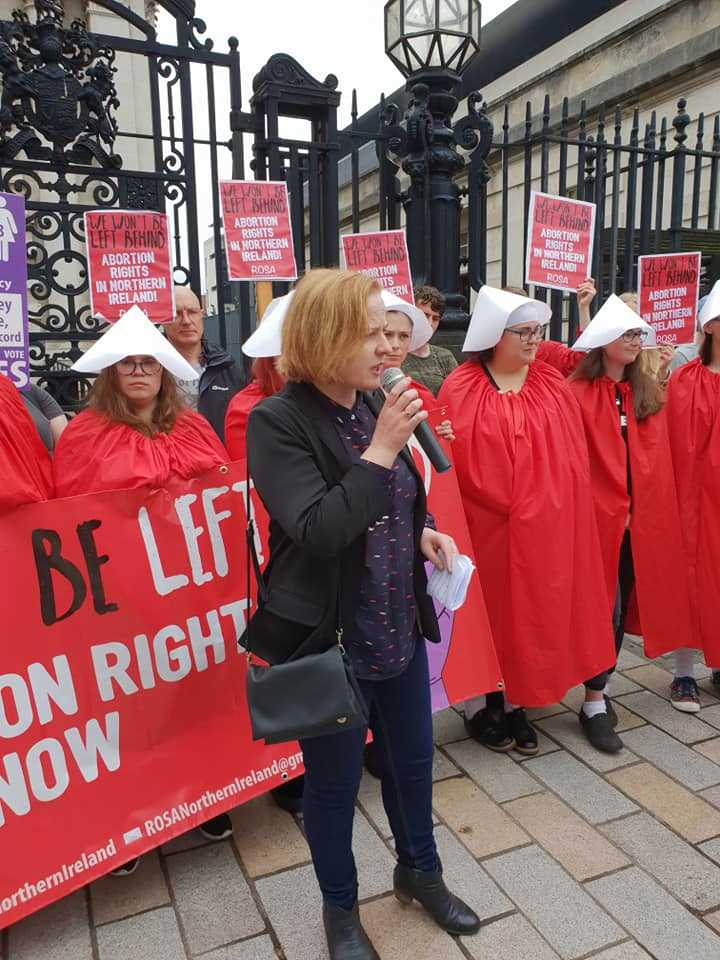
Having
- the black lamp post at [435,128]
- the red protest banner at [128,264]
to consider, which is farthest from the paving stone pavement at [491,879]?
the black lamp post at [435,128]

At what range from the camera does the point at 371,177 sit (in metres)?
12.7

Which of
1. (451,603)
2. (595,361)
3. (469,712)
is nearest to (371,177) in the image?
(595,361)

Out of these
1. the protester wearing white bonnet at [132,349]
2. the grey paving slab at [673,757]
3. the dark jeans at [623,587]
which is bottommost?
the grey paving slab at [673,757]

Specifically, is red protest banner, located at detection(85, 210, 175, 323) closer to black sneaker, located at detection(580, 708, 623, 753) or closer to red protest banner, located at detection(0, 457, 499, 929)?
red protest banner, located at detection(0, 457, 499, 929)

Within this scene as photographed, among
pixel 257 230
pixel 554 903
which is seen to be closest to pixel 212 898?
pixel 554 903

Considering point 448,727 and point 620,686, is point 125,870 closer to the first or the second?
point 448,727

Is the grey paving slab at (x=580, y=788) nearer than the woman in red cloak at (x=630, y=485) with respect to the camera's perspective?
Yes

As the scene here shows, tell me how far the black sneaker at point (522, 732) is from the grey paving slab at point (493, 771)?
9 cm

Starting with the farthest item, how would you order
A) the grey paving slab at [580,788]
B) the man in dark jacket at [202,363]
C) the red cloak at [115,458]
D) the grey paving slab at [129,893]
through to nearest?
the man in dark jacket at [202,363] < the grey paving slab at [580,788] < the red cloak at [115,458] < the grey paving slab at [129,893]

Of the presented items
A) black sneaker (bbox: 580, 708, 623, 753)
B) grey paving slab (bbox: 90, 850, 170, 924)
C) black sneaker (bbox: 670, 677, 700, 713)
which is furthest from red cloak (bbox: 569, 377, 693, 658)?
grey paving slab (bbox: 90, 850, 170, 924)

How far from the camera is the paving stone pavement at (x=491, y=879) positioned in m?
2.24

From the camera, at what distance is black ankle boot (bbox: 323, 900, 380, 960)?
211 centimetres

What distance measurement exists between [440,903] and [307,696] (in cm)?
98

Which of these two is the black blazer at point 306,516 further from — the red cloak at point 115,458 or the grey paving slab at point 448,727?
the grey paving slab at point 448,727
